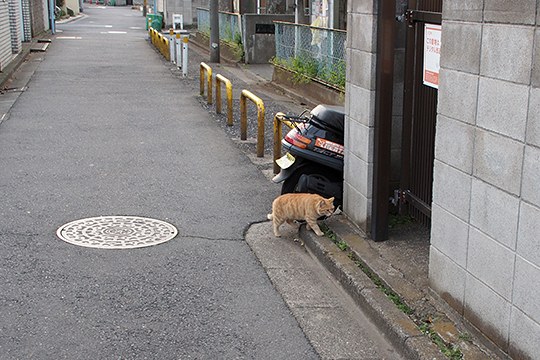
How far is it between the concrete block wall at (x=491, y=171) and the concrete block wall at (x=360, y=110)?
4.41 ft

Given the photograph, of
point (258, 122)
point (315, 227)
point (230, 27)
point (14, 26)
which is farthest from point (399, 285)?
point (14, 26)

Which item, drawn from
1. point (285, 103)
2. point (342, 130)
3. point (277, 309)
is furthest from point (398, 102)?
point (285, 103)

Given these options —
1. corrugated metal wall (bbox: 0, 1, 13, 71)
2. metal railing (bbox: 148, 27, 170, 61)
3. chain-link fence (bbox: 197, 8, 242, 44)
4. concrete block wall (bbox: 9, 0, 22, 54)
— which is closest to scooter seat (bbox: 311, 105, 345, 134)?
corrugated metal wall (bbox: 0, 1, 13, 71)

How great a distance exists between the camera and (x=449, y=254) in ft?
16.2

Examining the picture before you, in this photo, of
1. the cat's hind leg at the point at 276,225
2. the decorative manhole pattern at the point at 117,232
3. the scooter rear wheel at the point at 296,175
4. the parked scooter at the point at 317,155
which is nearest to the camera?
the decorative manhole pattern at the point at 117,232

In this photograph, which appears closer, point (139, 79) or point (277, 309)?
point (277, 309)

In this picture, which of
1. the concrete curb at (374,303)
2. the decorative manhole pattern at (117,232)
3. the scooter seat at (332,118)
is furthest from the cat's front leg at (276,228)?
the scooter seat at (332,118)

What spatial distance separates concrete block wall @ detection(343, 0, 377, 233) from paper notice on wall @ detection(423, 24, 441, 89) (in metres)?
0.43

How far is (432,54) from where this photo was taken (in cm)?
592

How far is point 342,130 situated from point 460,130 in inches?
105

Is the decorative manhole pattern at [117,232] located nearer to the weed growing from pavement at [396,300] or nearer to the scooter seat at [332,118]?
the weed growing from pavement at [396,300]

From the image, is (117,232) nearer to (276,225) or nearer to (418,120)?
(276,225)

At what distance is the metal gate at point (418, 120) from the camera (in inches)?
241

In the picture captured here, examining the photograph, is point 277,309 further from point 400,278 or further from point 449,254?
point 449,254
